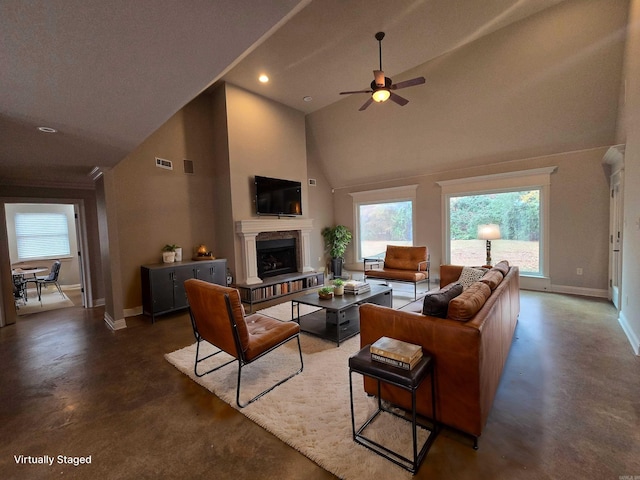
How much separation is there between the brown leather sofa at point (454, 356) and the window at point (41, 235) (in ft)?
30.3

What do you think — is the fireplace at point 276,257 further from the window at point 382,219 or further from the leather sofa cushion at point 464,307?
the leather sofa cushion at point 464,307

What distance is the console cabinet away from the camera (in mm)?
4227

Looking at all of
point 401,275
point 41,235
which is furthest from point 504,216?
point 41,235

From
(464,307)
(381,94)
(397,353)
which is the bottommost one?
(397,353)

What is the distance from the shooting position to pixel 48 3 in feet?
3.62

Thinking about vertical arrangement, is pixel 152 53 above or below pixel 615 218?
above

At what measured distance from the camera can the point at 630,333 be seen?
10.1 feet

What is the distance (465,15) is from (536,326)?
3995 millimetres

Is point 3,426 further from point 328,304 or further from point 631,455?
point 631,455

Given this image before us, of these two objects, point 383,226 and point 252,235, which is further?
point 383,226

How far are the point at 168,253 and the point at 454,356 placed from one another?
15.0 feet

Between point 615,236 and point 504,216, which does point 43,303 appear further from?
point 615,236

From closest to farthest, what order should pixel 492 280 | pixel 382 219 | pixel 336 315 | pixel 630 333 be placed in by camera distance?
pixel 492 280 → pixel 630 333 → pixel 336 315 → pixel 382 219

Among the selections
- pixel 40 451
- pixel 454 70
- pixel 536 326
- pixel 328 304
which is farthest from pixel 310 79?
pixel 40 451
